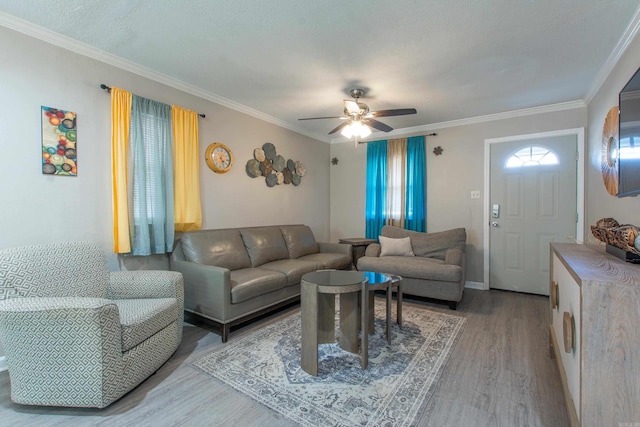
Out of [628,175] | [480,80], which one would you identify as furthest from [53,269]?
[480,80]

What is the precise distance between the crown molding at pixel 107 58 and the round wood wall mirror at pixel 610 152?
367 centimetres

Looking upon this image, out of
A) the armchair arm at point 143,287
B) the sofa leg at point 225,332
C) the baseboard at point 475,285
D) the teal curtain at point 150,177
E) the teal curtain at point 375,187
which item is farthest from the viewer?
the teal curtain at point 375,187

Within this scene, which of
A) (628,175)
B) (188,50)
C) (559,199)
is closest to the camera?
(628,175)

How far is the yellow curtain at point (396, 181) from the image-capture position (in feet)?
15.6

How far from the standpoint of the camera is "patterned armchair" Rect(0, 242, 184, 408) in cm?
162

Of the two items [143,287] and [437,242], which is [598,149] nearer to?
[437,242]

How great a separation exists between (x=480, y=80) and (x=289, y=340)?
10.3 ft

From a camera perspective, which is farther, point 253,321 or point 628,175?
point 253,321

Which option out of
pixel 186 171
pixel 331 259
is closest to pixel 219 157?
pixel 186 171

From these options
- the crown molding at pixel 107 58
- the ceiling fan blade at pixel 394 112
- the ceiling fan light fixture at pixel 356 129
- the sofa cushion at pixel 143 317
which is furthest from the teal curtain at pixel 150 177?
the ceiling fan blade at pixel 394 112

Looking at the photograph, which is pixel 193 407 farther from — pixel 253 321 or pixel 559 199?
pixel 559 199

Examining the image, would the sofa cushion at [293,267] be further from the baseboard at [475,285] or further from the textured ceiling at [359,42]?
the baseboard at [475,285]

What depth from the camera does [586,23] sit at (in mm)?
2084

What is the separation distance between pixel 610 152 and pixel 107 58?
4.34 meters
